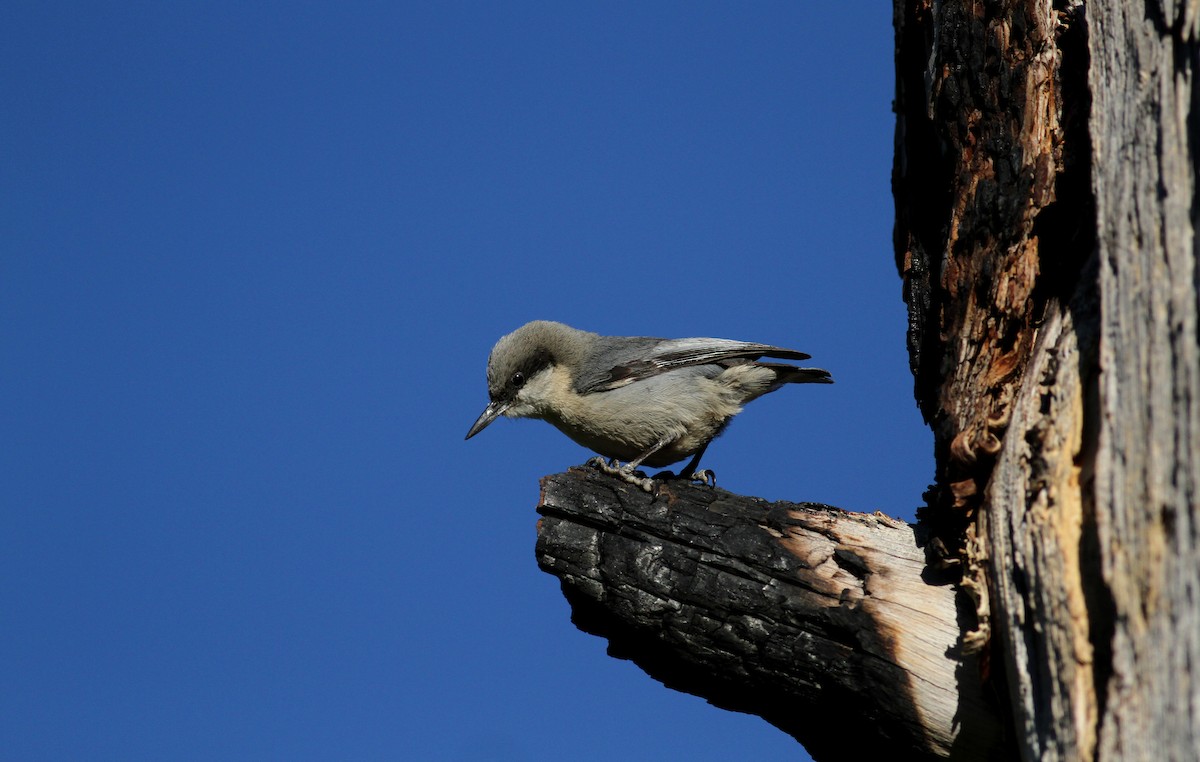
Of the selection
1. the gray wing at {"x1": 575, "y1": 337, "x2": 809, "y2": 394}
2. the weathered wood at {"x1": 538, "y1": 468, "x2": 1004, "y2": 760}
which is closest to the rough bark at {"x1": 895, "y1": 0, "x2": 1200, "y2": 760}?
the weathered wood at {"x1": 538, "y1": 468, "x2": 1004, "y2": 760}

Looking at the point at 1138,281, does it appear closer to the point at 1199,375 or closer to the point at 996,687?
the point at 1199,375

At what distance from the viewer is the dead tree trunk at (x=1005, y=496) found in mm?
2535

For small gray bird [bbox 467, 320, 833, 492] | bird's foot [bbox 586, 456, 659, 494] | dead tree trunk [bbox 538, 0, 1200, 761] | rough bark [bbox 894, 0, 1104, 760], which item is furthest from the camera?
small gray bird [bbox 467, 320, 833, 492]

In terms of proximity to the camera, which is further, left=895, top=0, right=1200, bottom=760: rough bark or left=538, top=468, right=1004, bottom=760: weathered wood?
left=538, top=468, right=1004, bottom=760: weathered wood

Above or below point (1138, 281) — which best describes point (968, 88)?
above

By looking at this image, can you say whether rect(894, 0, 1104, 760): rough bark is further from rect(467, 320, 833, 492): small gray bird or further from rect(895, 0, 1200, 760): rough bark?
rect(467, 320, 833, 492): small gray bird

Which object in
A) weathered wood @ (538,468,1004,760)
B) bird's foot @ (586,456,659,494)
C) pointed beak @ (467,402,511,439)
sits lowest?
weathered wood @ (538,468,1004,760)

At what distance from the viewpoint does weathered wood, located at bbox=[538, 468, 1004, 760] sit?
349 cm

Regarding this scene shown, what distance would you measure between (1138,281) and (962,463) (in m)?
0.96

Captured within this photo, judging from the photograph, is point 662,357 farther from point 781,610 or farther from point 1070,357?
point 1070,357

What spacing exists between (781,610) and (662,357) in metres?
2.72

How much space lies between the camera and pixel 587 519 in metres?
4.14

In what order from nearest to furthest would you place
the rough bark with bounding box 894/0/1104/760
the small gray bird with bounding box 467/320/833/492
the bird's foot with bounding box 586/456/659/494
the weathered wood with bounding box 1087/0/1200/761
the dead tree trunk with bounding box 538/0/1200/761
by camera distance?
the weathered wood with bounding box 1087/0/1200/761
the dead tree trunk with bounding box 538/0/1200/761
the rough bark with bounding box 894/0/1104/760
the bird's foot with bounding box 586/456/659/494
the small gray bird with bounding box 467/320/833/492

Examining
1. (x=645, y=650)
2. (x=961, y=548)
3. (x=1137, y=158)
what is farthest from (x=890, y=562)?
(x=1137, y=158)
